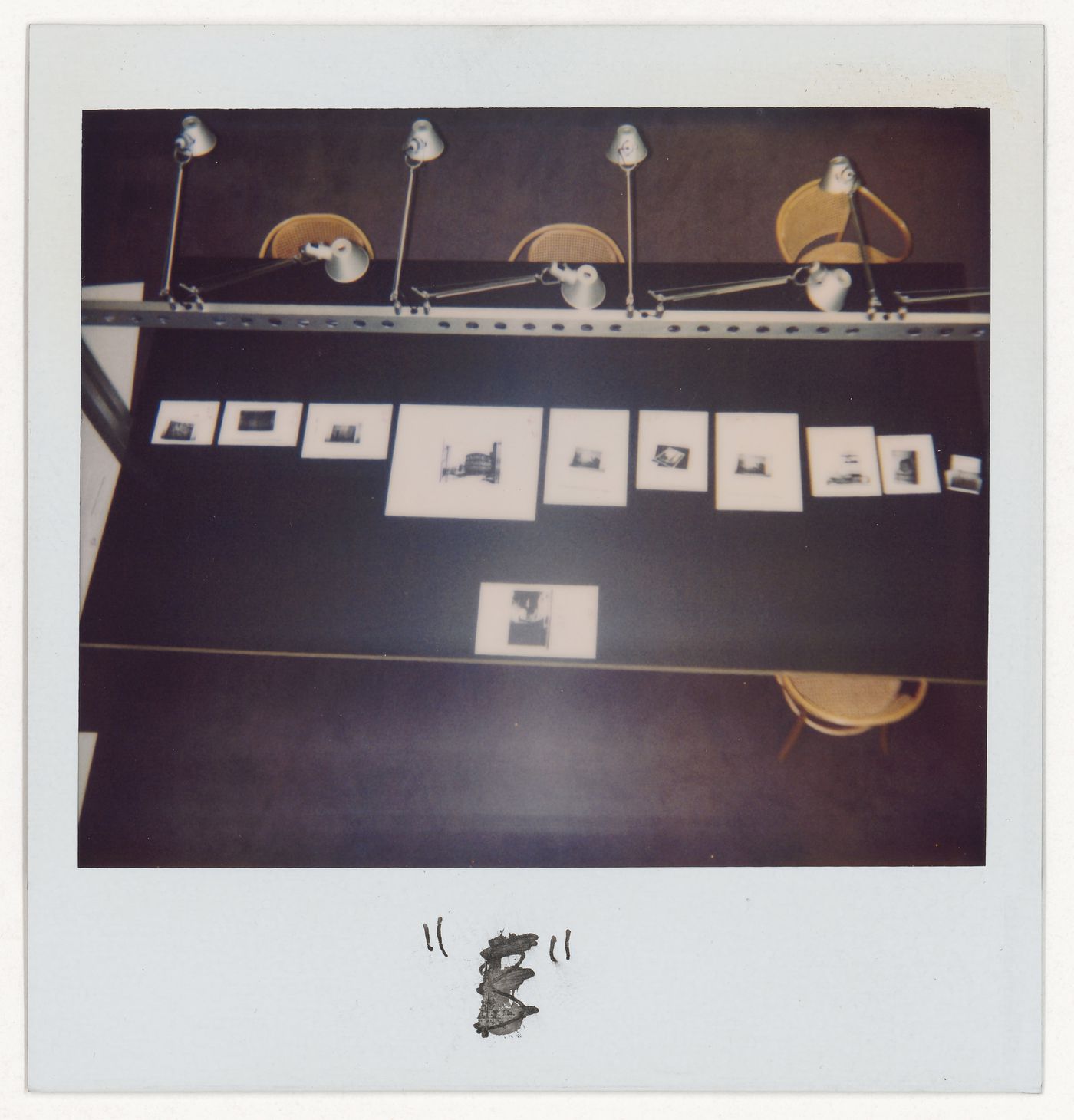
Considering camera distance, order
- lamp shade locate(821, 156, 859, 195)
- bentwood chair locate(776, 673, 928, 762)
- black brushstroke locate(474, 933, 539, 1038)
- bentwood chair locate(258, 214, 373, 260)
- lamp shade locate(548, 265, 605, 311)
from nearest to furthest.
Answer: black brushstroke locate(474, 933, 539, 1038) < lamp shade locate(821, 156, 859, 195) < lamp shade locate(548, 265, 605, 311) < bentwood chair locate(776, 673, 928, 762) < bentwood chair locate(258, 214, 373, 260)

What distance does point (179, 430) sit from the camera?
2156mm

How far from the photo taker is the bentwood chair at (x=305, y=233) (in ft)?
7.77

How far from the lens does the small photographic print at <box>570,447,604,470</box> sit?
203 centimetres

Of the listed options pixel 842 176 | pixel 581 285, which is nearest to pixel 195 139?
pixel 581 285

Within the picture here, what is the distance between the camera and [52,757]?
5.56 feet

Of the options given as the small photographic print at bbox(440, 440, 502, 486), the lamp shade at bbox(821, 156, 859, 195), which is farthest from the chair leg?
the lamp shade at bbox(821, 156, 859, 195)

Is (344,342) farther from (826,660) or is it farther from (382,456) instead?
(826,660)

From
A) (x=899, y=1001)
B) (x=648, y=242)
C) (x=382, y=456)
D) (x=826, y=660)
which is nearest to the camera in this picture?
(x=899, y=1001)

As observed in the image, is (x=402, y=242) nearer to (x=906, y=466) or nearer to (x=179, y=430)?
(x=179, y=430)

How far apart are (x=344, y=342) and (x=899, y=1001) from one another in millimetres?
2393

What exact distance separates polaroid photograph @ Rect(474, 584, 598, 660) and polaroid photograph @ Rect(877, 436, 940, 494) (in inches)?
37.0

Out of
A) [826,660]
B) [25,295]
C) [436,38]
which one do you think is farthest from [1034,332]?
[25,295]

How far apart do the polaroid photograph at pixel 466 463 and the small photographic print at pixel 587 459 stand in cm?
11

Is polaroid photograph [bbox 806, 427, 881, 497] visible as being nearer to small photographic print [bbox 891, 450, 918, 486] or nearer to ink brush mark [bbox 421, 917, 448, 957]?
small photographic print [bbox 891, 450, 918, 486]
